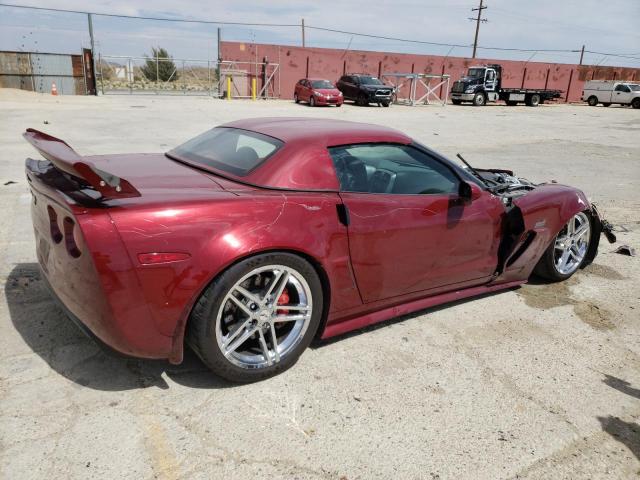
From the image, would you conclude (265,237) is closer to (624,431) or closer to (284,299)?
(284,299)

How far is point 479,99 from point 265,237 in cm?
3601

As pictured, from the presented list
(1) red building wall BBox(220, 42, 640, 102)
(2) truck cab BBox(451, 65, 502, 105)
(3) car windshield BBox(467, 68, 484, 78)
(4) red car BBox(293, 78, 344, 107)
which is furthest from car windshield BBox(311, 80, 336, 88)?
(3) car windshield BBox(467, 68, 484, 78)

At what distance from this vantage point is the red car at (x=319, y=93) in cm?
2638

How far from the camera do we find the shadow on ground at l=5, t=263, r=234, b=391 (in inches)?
109

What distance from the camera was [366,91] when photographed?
28766mm

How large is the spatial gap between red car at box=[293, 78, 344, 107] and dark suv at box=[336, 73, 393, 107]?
235cm

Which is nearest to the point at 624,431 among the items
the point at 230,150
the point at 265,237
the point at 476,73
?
the point at 265,237

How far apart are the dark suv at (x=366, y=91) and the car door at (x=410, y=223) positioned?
1034 inches

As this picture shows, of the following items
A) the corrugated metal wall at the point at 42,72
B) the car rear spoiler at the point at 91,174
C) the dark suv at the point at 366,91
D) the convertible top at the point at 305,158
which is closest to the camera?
the car rear spoiler at the point at 91,174

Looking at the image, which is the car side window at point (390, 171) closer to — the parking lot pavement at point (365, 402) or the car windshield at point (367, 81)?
the parking lot pavement at point (365, 402)

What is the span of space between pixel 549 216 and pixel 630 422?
1794mm

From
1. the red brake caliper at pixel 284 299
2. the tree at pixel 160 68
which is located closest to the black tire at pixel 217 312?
the red brake caliper at pixel 284 299

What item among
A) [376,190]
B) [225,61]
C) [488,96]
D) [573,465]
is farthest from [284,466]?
[488,96]

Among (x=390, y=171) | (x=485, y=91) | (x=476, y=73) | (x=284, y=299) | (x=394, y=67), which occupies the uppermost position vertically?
(x=394, y=67)
